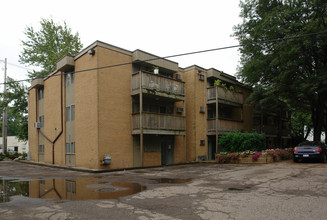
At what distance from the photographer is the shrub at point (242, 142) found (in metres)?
20.1

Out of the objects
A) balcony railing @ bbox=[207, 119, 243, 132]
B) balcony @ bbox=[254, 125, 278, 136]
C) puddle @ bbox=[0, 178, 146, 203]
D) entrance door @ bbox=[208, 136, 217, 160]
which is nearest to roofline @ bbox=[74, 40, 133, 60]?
balcony railing @ bbox=[207, 119, 243, 132]

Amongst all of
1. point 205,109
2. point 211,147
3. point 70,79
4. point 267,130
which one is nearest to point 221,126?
point 205,109

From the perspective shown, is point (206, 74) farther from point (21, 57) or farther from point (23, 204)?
point (21, 57)

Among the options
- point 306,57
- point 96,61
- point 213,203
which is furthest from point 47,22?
point 213,203

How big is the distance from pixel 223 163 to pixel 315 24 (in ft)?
40.1

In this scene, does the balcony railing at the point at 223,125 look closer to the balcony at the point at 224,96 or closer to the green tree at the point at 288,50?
the balcony at the point at 224,96

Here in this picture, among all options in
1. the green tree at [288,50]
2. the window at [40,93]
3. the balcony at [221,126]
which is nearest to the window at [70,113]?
the window at [40,93]

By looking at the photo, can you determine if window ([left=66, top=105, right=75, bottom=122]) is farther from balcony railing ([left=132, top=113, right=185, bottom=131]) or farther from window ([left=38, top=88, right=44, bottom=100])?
window ([left=38, top=88, right=44, bottom=100])

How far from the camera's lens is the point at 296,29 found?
19375 mm

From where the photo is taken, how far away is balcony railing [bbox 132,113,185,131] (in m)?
17.5

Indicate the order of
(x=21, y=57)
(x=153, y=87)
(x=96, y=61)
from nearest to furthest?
(x=96, y=61)
(x=153, y=87)
(x=21, y=57)

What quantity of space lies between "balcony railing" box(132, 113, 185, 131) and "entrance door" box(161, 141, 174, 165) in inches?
78.7

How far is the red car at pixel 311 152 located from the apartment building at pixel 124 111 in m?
7.13

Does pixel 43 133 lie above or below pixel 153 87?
below
